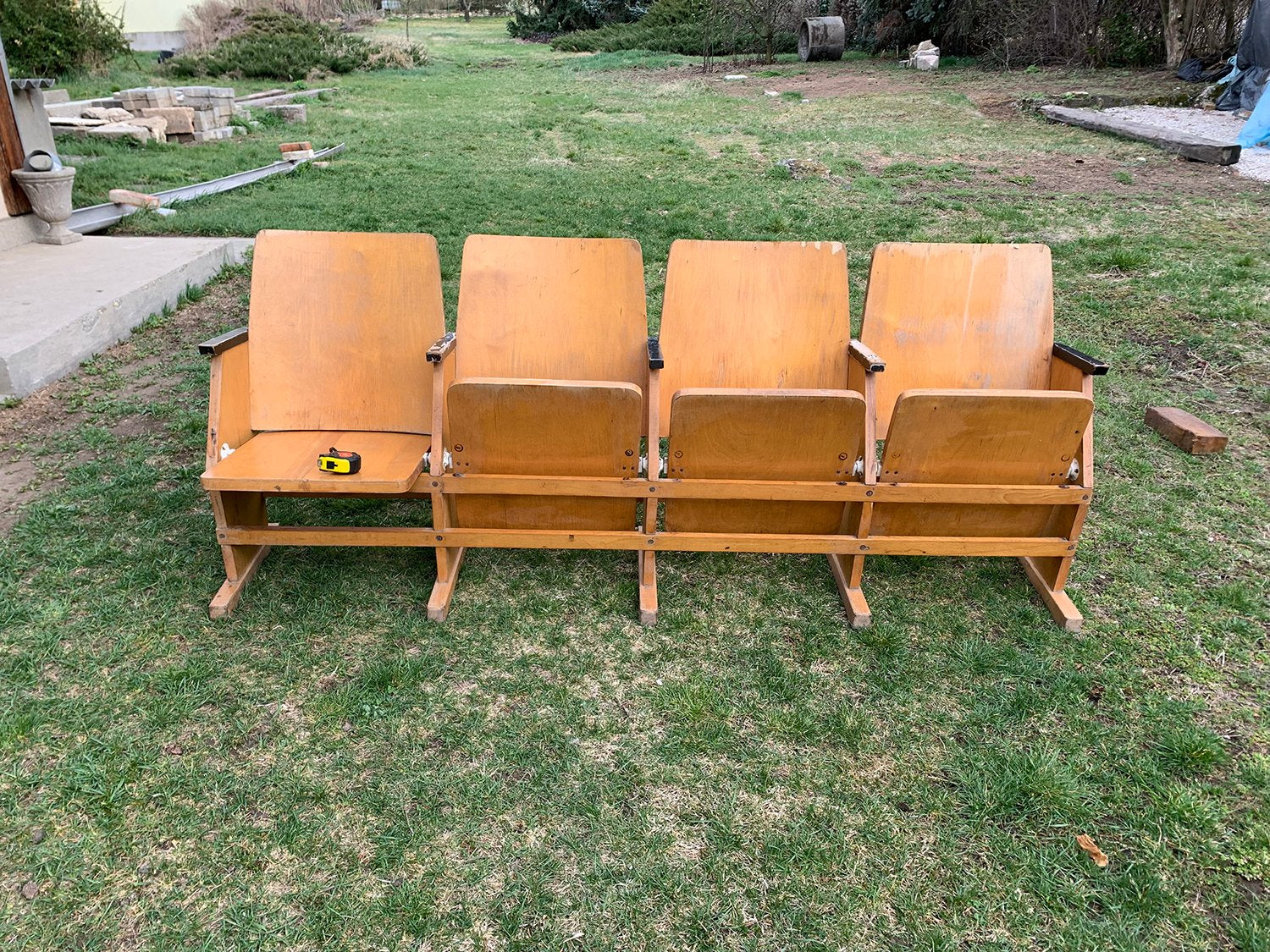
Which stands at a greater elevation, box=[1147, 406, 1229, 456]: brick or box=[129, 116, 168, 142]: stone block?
box=[129, 116, 168, 142]: stone block

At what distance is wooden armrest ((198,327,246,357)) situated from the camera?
300 centimetres

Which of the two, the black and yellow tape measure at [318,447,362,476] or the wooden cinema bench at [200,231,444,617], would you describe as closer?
the black and yellow tape measure at [318,447,362,476]

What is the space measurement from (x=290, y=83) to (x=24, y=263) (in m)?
14.2

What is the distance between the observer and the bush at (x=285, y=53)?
1898 centimetres

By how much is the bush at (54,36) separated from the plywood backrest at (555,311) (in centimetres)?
1627

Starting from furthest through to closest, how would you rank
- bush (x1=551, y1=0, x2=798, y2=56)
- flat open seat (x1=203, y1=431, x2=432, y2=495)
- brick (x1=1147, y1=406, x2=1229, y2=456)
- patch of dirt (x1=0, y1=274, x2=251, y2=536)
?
bush (x1=551, y1=0, x2=798, y2=56)
brick (x1=1147, y1=406, x2=1229, y2=456)
patch of dirt (x1=0, y1=274, x2=251, y2=536)
flat open seat (x1=203, y1=431, x2=432, y2=495)

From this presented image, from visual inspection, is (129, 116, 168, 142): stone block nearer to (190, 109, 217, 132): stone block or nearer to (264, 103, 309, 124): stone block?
(190, 109, 217, 132): stone block

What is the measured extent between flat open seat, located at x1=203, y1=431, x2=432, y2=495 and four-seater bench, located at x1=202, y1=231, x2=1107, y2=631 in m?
0.01

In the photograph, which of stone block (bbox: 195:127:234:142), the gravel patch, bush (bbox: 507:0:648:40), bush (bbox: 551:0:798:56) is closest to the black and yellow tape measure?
the gravel patch

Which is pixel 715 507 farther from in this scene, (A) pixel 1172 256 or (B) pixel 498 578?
(A) pixel 1172 256

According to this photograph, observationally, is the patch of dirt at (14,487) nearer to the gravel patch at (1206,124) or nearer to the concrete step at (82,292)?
the concrete step at (82,292)

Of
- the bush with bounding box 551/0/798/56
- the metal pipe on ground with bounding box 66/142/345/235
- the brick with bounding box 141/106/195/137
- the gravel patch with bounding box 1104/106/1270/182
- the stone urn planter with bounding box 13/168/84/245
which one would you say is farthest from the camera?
the bush with bounding box 551/0/798/56

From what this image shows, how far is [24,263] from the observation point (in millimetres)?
6078

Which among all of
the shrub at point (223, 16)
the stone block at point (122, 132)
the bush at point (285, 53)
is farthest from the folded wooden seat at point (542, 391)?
the shrub at point (223, 16)
